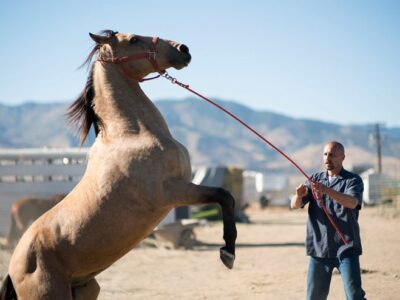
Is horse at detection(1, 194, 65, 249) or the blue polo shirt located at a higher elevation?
the blue polo shirt

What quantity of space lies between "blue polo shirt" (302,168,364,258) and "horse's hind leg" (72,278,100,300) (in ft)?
6.72

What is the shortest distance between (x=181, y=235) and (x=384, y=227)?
7.87 metres

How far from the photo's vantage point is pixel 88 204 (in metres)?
5.46

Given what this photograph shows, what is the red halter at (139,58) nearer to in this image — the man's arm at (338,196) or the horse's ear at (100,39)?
the horse's ear at (100,39)

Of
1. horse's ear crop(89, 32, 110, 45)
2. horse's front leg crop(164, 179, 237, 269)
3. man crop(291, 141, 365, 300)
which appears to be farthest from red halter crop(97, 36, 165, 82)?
man crop(291, 141, 365, 300)

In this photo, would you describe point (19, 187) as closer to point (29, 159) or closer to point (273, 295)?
point (29, 159)

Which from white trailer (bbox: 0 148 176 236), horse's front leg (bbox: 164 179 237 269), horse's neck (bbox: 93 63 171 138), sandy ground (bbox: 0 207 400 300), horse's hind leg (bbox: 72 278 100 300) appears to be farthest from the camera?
white trailer (bbox: 0 148 176 236)

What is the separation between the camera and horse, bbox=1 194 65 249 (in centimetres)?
1588

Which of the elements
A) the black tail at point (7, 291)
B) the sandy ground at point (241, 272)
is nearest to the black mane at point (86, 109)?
the black tail at point (7, 291)

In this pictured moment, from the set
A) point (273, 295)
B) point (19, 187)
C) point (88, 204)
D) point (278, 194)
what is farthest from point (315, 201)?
point (278, 194)

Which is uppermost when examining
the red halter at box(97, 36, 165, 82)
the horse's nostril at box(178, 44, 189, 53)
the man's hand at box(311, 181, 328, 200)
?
the horse's nostril at box(178, 44, 189, 53)

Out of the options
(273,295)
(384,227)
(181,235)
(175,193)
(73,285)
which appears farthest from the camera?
(384,227)

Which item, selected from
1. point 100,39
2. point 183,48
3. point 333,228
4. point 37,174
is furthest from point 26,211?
point 333,228

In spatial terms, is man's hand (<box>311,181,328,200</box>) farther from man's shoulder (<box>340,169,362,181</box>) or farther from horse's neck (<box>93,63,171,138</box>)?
horse's neck (<box>93,63,171,138</box>)
